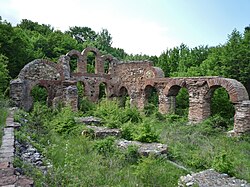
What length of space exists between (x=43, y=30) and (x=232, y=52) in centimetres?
2592

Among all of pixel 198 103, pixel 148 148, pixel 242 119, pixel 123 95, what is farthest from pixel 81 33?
pixel 148 148

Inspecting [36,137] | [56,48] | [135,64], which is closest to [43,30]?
[56,48]

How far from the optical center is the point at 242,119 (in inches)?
489

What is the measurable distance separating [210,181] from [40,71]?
504 inches

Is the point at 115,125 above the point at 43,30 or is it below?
below

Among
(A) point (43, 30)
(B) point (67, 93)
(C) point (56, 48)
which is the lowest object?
(B) point (67, 93)

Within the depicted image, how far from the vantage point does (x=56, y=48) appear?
91.9ft

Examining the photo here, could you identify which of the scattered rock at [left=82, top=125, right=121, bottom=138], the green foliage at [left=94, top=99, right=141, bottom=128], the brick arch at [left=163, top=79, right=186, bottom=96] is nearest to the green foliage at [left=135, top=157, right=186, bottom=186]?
the scattered rock at [left=82, top=125, right=121, bottom=138]

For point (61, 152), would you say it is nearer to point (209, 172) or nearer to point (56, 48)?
point (209, 172)

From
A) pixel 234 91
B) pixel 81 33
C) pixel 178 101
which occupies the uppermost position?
pixel 81 33

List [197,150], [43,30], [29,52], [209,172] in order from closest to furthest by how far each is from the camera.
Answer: [209,172], [197,150], [29,52], [43,30]

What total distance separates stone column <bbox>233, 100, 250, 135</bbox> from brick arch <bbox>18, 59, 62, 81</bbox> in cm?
1050

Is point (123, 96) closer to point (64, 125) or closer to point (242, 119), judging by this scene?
point (242, 119)

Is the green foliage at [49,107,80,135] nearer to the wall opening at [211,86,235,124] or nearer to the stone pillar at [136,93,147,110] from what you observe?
the stone pillar at [136,93,147,110]
